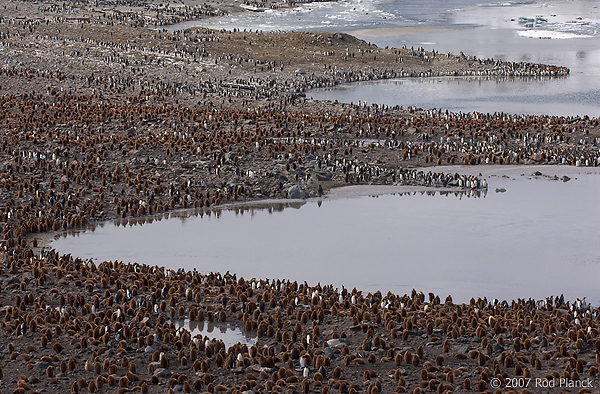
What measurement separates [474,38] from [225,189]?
44.9 metres

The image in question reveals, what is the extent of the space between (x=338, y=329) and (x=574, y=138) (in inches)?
765

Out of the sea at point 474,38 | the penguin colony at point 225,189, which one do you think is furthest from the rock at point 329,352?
the sea at point 474,38

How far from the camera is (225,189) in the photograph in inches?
962

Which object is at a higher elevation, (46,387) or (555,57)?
(555,57)

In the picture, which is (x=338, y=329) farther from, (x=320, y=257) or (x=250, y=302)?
(x=320, y=257)

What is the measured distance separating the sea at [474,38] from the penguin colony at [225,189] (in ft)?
9.36

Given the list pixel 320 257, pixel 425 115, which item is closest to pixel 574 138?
pixel 425 115

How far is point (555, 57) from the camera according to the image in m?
54.7

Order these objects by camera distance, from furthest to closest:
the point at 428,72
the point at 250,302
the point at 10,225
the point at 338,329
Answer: the point at 428,72
the point at 10,225
the point at 250,302
the point at 338,329

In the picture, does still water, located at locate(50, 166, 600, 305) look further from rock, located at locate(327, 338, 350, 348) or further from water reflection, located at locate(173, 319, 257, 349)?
rock, located at locate(327, 338, 350, 348)

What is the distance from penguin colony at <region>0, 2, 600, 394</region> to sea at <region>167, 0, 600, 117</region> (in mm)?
2854

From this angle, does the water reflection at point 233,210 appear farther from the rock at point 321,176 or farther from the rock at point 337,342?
the rock at point 337,342

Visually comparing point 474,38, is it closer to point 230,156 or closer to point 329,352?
point 230,156

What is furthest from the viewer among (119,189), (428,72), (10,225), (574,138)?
(428,72)
